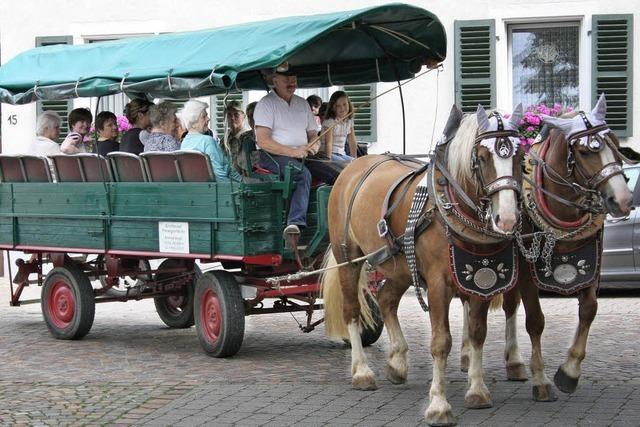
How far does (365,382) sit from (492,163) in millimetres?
2008

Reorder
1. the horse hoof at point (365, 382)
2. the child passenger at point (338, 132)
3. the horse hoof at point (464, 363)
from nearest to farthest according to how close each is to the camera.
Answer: the horse hoof at point (365, 382) → the horse hoof at point (464, 363) → the child passenger at point (338, 132)

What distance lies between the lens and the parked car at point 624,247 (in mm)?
13570

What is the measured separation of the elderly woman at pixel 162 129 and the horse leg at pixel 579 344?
437cm

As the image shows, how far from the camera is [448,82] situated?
1650 centimetres

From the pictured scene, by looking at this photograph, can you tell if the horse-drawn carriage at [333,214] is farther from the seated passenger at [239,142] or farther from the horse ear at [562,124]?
the seated passenger at [239,142]

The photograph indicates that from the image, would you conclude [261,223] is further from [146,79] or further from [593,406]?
[593,406]

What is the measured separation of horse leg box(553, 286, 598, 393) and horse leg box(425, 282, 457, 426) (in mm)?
808

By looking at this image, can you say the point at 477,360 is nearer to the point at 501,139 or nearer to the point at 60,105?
Answer: the point at 501,139

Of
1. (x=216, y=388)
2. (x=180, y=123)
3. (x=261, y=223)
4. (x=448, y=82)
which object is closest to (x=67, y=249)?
(x=180, y=123)

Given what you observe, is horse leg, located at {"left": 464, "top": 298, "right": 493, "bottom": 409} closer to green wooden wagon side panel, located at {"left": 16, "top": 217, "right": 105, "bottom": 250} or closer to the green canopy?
the green canopy

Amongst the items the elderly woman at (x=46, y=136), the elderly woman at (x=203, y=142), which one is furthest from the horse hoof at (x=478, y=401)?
the elderly woman at (x=46, y=136)

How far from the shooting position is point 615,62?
16.0 meters

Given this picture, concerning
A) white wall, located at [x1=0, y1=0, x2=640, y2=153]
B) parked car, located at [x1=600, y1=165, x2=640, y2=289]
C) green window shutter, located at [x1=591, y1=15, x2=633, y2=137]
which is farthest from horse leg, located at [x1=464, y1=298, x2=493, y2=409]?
green window shutter, located at [x1=591, y1=15, x2=633, y2=137]

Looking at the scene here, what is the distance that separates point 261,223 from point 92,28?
8.95m
